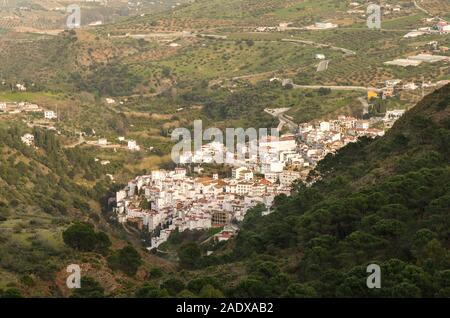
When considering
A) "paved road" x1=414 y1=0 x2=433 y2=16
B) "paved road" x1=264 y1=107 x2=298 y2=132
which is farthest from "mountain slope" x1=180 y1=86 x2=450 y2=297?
"paved road" x1=414 y1=0 x2=433 y2=16

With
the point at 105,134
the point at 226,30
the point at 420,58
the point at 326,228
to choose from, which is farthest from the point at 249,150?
the point at 226,30

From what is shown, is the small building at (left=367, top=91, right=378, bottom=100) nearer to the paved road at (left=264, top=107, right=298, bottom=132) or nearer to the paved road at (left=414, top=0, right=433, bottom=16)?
the paved road at (left=264, top=107, right=298, bottom=132)

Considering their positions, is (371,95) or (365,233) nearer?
(365,233)

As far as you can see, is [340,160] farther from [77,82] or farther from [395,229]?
[77,82]

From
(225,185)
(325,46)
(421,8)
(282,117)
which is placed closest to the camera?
(225,185)

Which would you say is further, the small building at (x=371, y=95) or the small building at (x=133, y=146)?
the small building at (x=371, y=95)

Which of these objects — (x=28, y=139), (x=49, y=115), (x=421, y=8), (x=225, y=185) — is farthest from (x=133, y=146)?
(x=421, y=8)

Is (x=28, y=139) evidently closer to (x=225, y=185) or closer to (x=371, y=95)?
(x=225, y=185)

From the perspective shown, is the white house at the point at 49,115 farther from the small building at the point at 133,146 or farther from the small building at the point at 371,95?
the small building at the point at 371,95

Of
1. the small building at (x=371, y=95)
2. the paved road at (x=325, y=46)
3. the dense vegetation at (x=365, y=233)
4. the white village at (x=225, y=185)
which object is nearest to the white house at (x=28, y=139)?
the white village at (x=225, y=185)

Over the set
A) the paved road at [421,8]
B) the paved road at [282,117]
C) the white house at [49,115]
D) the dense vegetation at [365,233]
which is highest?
the dense vegetation at [365,233]

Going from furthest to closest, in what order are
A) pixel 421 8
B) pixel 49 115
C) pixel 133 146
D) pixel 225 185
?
pixel 421 8, pixel 49 115, pixel 133 146, pixel 225 185
